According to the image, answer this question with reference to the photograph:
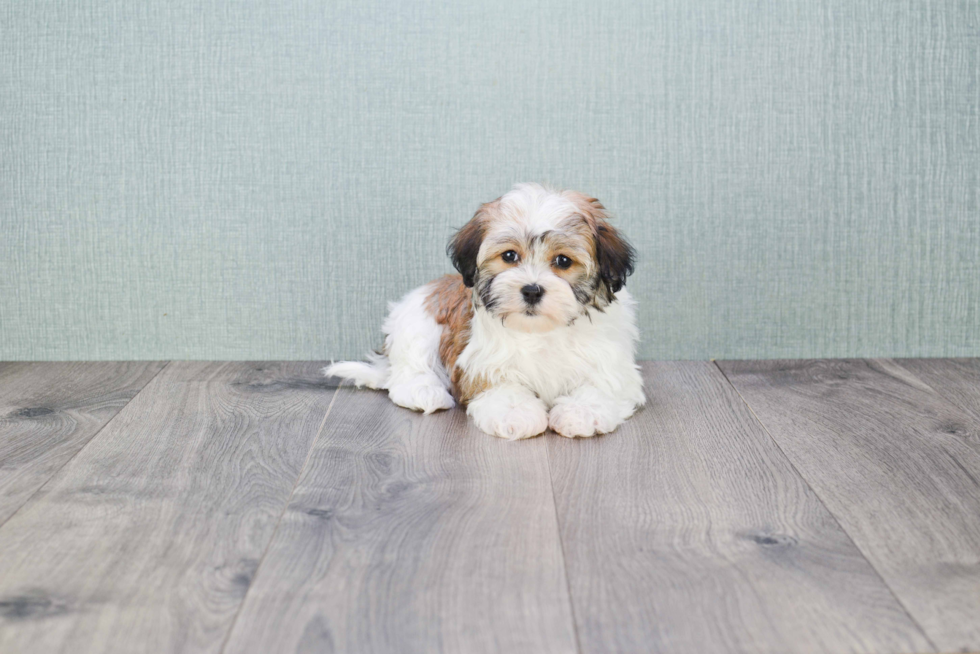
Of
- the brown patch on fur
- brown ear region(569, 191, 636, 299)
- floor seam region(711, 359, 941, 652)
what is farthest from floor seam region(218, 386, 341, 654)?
floor seam region(711, 359, 941, 652)

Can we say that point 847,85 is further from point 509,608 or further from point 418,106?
point 509,608

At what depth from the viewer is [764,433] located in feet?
6.93

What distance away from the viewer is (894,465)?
6.20 ft

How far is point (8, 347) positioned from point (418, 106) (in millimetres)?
1506

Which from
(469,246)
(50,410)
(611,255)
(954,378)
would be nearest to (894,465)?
(611,255)

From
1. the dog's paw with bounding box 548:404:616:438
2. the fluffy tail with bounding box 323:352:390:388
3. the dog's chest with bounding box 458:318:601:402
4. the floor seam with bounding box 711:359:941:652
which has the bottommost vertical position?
the floor seam with bounding box 711:359:941:652

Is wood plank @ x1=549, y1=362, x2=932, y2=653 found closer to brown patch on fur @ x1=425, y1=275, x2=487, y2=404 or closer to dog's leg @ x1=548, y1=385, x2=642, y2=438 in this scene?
dog's leg @ x1=548, y1=385, x2=642, y2=438

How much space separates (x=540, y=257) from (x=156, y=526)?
98 cm

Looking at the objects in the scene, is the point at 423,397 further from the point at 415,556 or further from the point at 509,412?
the point at 415,556

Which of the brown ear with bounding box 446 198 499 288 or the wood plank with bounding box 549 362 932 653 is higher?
the brown ear with bounding box 446 198 499 288

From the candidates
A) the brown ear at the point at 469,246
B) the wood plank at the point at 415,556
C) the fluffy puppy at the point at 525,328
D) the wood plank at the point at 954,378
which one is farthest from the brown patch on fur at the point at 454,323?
the wood plank at the point at 954,378

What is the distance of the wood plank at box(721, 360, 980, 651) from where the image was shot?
138 cm

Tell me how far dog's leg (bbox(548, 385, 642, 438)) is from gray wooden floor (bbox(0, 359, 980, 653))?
41 millimetres

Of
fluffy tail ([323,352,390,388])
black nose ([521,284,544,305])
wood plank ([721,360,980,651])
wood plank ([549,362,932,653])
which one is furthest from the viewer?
fluffy tail ([323,352,390,388])
